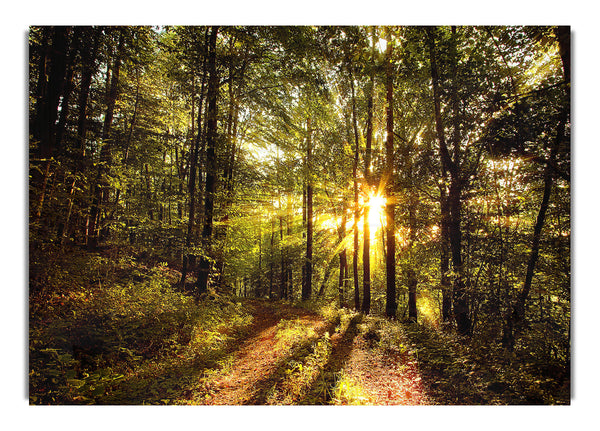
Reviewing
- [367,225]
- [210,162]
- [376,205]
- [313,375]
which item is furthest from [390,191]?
[210,162]

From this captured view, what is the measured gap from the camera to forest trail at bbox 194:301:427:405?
296cm

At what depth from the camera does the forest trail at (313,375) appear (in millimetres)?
2965

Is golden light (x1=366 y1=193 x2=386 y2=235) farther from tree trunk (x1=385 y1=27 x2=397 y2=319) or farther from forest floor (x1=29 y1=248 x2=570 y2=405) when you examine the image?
forest floor (x1=29 y1=248 x2=570 y2=405)

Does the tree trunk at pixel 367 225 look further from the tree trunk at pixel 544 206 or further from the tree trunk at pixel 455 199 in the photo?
the tree trunk at pixel 544 206

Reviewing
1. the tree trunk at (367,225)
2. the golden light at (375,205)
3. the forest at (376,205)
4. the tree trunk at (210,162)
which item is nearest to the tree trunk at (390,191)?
the forest at (376,205)

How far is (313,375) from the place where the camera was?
3516 mm

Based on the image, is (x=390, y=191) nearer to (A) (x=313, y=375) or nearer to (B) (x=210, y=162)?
(A) (x=313, y=375)

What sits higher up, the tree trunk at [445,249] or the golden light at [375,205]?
the golden light at [375,205]

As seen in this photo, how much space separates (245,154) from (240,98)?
3193 mm
